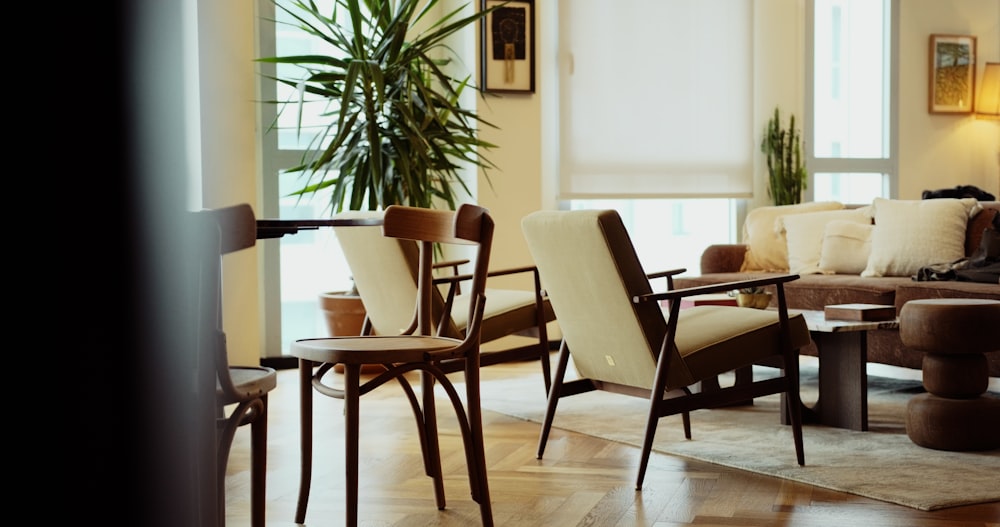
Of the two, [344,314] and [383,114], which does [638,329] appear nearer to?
[383,114]

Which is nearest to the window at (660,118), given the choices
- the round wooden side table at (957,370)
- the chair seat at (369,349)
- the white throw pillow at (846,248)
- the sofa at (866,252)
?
the sofa at (866,252)

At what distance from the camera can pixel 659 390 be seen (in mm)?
3381

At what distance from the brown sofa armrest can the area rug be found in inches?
52.5

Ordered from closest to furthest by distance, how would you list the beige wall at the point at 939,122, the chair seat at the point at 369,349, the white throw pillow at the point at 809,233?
the chair seat at the point at 369,349
the white throw pillow at the point at 809,233
the beige wall at the point at 939,122

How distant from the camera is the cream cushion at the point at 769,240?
6.45 m

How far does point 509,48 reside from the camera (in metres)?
6.56

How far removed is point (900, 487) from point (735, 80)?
465 centimetres

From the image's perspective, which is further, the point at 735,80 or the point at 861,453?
the point at 735,80

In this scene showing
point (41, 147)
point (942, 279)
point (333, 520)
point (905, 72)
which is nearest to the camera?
point (41, 147)

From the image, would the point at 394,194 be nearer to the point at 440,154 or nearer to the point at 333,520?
the point at 440,154

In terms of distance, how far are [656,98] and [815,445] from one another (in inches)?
147

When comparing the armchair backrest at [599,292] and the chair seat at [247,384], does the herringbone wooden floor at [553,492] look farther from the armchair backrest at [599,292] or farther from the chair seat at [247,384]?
the chair seat at [247,384]

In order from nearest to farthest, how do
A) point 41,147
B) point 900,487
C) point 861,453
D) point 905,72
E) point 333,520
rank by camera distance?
point 41,147, point 333,520, point 900,487, point 861,453, point 905,72

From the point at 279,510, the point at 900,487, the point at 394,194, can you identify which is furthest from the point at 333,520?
the point at 394,194
